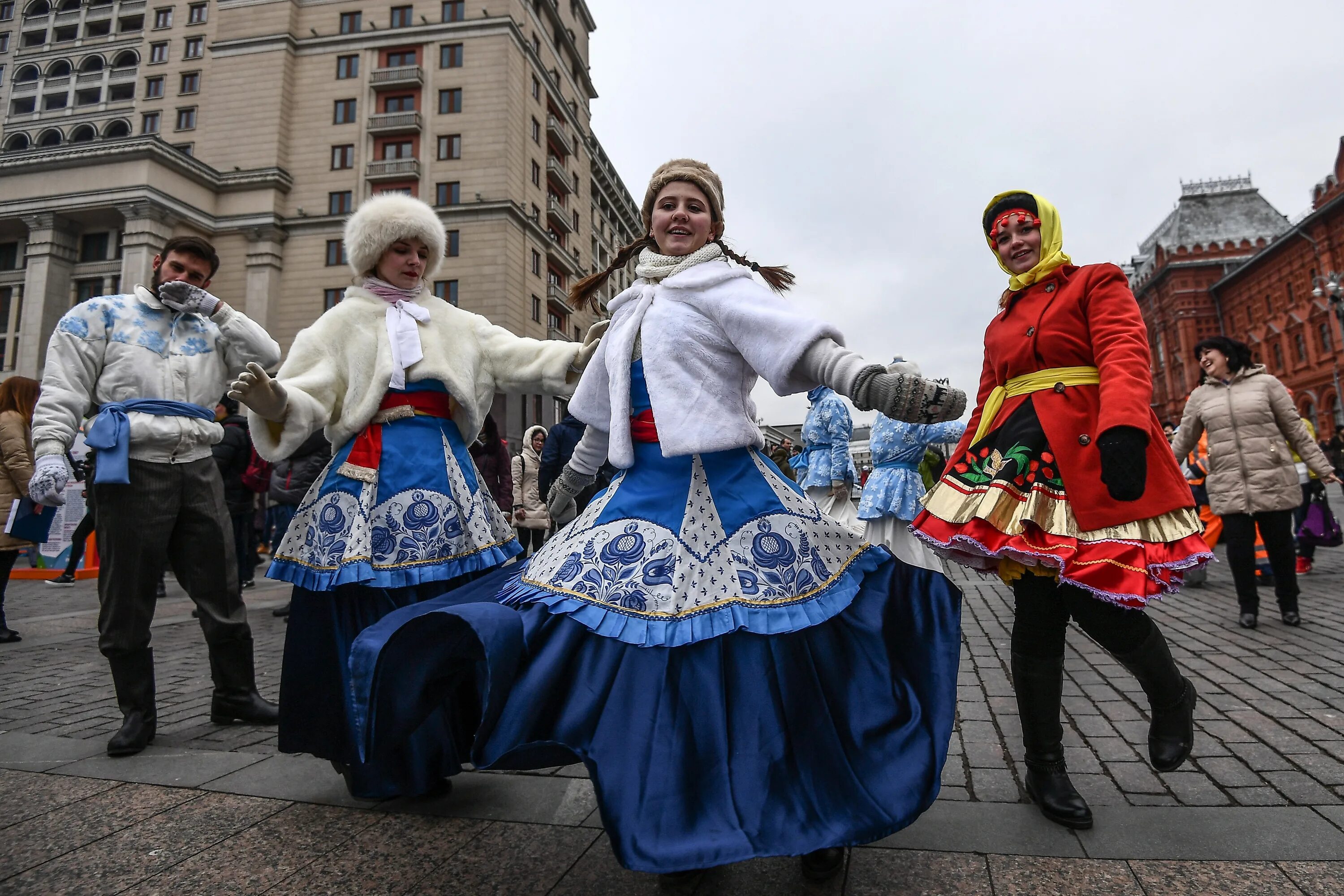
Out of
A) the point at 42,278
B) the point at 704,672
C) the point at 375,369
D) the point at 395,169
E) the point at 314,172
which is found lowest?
the point at 704,672

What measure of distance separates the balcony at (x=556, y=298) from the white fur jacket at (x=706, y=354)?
35.4 m

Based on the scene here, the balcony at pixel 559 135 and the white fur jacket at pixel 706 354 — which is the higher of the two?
the balcony at pixel 559 135

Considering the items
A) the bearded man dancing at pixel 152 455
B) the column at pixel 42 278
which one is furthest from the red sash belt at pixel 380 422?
the column at pixel 42 278

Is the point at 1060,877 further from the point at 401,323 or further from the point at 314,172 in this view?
the point at 314,172

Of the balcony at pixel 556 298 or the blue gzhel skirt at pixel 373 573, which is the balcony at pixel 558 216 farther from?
the blue gzhel skirt at pixel 373 573

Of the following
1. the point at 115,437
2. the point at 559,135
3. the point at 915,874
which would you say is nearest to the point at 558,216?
the point at 559,135

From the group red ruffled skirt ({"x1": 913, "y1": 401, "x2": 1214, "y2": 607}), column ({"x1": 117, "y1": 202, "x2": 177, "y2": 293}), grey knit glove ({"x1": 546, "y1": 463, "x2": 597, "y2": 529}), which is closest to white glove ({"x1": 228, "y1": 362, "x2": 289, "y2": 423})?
grey knit glove ({"x1": 546, "y1": 463, "x2": 597, "y2": 529})

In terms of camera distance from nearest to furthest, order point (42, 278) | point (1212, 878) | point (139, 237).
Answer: point (1212, 878)
point (139, 237)
point (42, 278)

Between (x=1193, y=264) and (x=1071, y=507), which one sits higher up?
(x=1193, y=264)

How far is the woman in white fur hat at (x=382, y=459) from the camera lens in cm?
254

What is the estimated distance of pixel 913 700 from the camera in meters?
1.87

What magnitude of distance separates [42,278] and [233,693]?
140 ft

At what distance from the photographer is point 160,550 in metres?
3.33

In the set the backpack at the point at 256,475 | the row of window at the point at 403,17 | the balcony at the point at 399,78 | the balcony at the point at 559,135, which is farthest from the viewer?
the balcony at the point at 559,135
